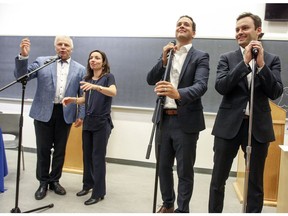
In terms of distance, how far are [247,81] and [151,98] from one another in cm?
225

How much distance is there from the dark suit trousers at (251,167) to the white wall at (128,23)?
194cm

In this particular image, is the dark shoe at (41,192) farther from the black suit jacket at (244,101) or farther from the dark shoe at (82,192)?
the black suit jacket at (244,101)

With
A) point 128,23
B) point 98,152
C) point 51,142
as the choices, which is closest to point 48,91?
point 51,142

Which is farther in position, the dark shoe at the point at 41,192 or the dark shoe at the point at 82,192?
the dark shoe at the point at 82,192

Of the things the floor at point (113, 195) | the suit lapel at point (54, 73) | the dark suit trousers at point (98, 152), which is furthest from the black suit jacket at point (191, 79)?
the suit lapel at point (54, 73)

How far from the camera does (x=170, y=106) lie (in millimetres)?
2242

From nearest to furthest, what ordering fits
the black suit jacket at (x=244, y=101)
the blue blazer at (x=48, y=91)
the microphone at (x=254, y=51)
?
1. the microphone at (x=254, y=51)
2. the black suit jacket at (x=244, y=101)
3. the blue blazer at (x=48, y=91)

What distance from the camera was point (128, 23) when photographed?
13.7 ft

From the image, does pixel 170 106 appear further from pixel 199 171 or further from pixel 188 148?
pixel 199 171

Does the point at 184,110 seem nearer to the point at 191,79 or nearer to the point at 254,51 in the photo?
the point at 191,79

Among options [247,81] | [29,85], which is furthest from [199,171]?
[29,85]

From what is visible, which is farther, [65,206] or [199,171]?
[199,171]

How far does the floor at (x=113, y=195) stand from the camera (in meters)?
2.71

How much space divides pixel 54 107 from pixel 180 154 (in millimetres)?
1372
